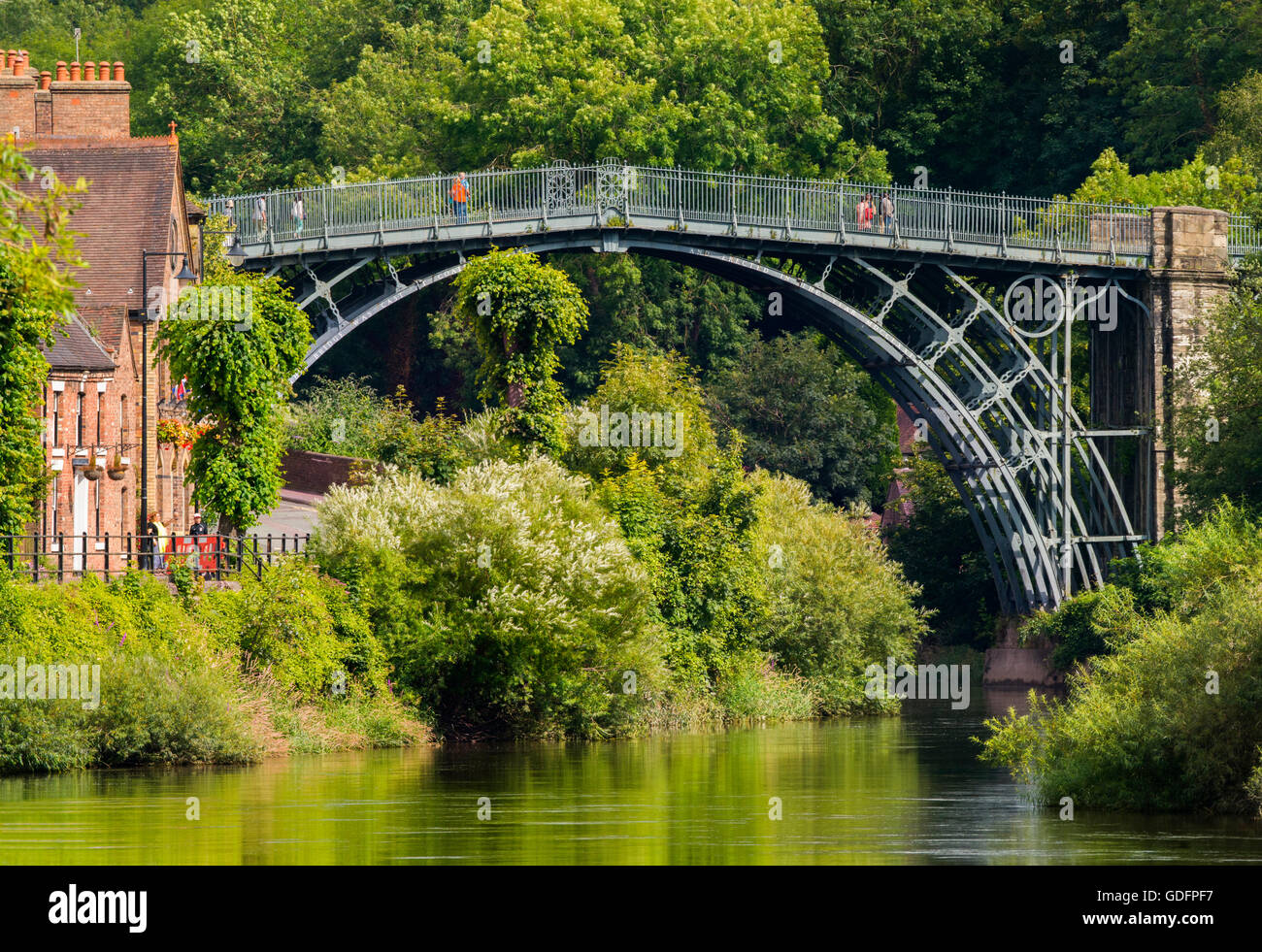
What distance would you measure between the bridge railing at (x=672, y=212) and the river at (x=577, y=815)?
56.3ft

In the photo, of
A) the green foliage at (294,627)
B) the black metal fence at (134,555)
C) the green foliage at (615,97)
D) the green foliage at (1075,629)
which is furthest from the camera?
the green foliage at (615,97)

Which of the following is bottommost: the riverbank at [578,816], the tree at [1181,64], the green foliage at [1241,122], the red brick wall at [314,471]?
the riverbank at [578,816]

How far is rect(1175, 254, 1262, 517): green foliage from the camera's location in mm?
53719

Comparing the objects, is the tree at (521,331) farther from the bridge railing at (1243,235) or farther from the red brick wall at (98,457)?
the bridge railing at (1243,235)

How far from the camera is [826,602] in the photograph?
54.5 m

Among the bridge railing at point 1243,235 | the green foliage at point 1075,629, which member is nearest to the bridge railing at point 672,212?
the bridge railing at point 1243,235

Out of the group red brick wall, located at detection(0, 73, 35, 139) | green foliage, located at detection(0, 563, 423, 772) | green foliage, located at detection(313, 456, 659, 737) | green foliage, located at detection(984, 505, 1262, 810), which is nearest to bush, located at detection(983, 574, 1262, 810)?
green foliage, located at detection(984, 505, 1262, 810)
